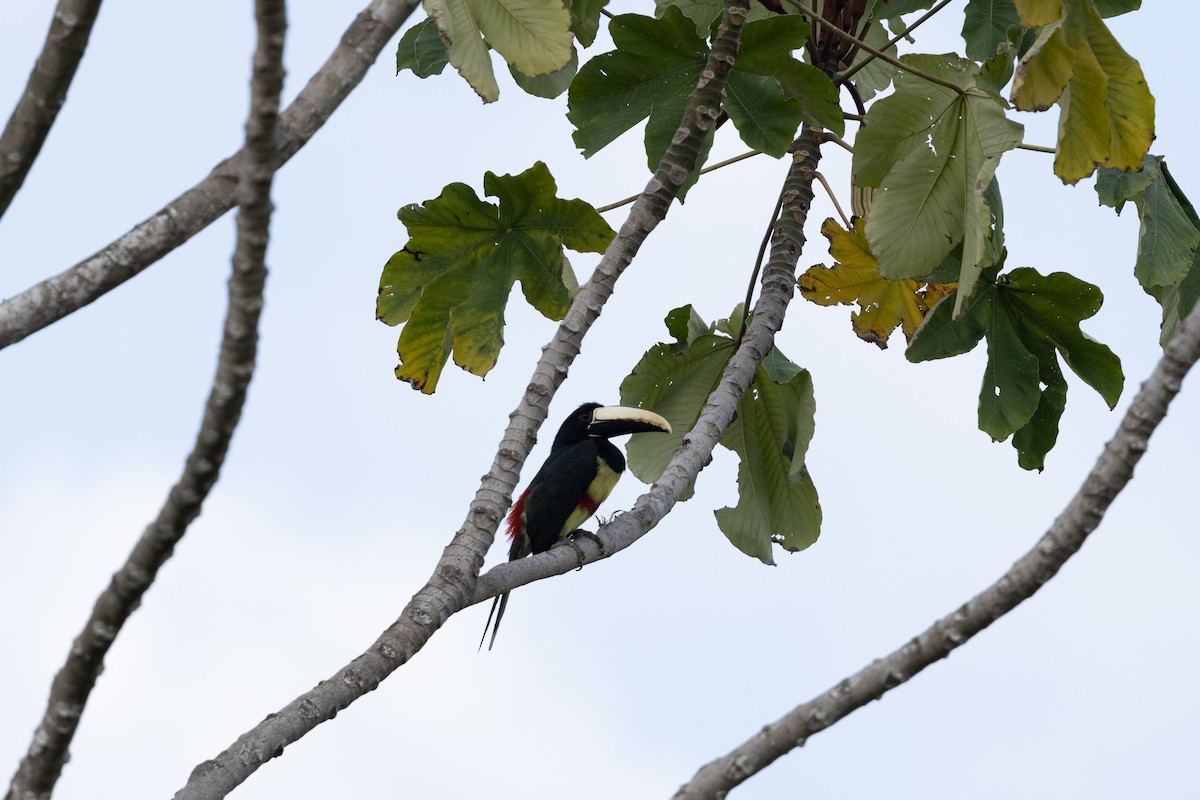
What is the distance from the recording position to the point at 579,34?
5918mm

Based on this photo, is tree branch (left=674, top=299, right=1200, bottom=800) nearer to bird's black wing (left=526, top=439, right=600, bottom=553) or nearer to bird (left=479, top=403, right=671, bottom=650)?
bird (left=479, top=403, right=671, bottom=650)

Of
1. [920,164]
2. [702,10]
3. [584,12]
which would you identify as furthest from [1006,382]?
[584,12]

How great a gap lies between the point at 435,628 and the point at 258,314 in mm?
1468

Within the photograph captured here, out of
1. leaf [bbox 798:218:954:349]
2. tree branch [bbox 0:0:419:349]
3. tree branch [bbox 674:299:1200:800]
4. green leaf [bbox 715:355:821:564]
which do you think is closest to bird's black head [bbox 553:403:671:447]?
green leaf [bbox 715:355:821:564]

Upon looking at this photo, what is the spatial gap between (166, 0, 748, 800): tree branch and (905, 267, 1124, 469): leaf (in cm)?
142

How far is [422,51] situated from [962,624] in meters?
4.45

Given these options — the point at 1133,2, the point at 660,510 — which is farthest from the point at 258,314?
the point at 1133,2

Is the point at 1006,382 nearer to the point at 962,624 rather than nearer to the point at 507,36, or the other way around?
the point at 507,36

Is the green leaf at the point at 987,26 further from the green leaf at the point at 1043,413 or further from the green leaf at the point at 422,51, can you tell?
the green leaf at the point at 422,51

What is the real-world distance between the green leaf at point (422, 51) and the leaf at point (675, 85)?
1.25 metres

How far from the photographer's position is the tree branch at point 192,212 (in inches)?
112

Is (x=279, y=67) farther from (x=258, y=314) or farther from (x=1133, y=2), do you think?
(x=1133, y=2)

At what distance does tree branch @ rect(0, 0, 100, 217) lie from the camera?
274cm

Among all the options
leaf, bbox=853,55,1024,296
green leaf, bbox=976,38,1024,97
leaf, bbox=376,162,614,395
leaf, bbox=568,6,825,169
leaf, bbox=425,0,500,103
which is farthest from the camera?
leaf, bbox=376,162,614,395
